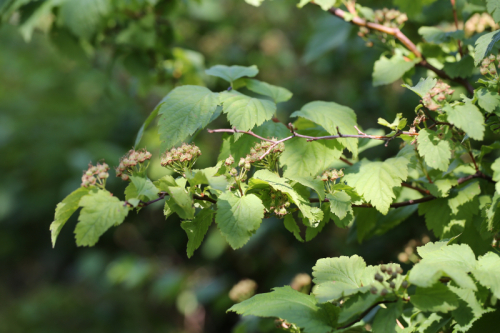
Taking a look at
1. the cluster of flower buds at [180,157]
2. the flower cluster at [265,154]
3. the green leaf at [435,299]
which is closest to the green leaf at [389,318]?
the green leaf at [435,299]

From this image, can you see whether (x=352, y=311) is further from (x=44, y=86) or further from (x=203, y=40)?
(x=44, y=86)

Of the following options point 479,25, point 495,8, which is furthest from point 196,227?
point 479,25

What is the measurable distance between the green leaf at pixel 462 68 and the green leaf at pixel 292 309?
0.83 meters

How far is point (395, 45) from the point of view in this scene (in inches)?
56.8

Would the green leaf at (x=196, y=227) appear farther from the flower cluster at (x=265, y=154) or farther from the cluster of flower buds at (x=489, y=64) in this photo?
the cluster of flower buds at (x=489, y=64)

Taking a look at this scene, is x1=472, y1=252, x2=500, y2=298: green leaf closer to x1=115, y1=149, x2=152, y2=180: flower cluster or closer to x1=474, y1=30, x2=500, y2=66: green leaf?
x1=474, y1=30, x2=500, y2=66: green leaf

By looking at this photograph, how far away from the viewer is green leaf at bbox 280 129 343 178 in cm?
99

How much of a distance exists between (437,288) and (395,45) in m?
0.97

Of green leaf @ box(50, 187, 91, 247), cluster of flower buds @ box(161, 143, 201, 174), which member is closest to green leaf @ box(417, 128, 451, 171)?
cluster of flower buds @ box(161, 143, 201, 174)

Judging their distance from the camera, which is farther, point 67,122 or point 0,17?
point 67,122

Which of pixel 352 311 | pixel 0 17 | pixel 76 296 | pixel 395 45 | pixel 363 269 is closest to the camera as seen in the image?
pixel 352 311

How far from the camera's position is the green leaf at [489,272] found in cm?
73

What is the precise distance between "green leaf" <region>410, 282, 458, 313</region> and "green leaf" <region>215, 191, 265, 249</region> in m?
0.34

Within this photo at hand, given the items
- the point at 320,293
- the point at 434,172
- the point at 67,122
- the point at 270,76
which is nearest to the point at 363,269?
the point at 320,293
